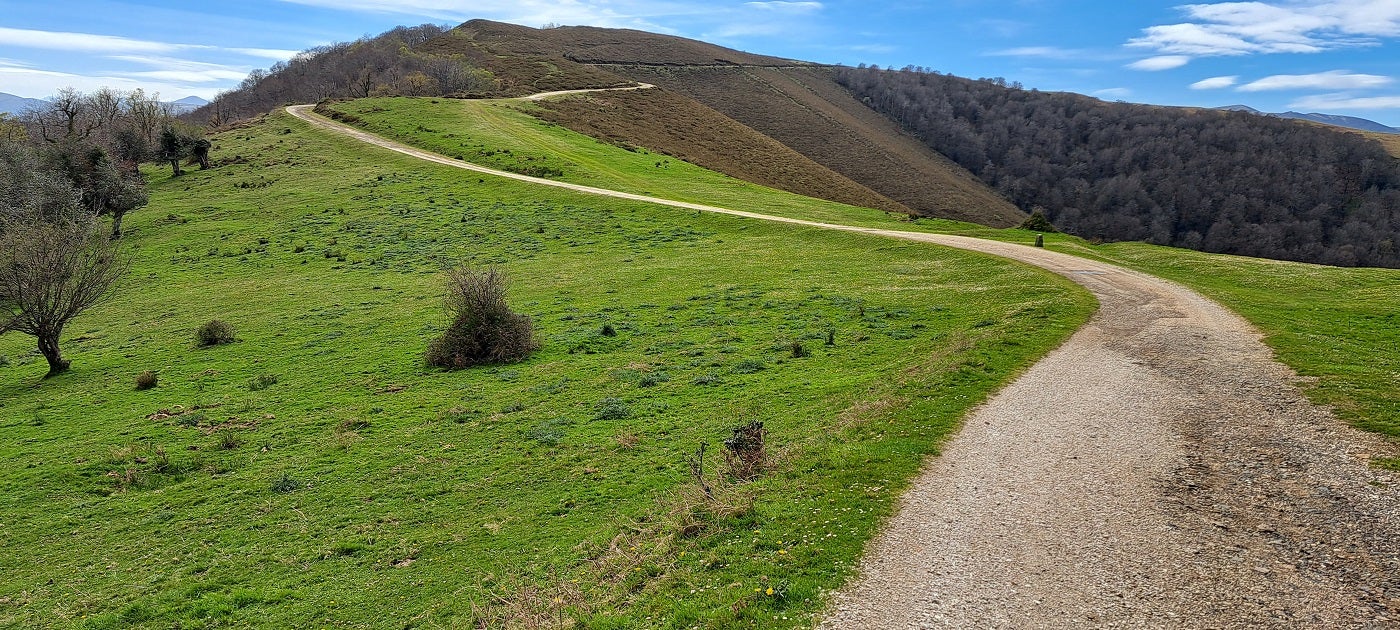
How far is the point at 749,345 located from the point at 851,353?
3847mm

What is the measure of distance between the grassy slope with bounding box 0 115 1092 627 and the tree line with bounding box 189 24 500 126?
6952 centimetres

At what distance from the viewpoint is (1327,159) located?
5920 inches

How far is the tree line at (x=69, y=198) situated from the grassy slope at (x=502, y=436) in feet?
9.35

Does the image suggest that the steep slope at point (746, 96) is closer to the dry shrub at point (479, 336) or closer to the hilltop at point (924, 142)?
the hilltop at point (924, 142)

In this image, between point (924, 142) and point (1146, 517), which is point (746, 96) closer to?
point (924, 142)

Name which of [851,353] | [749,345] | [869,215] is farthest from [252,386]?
[869,215]

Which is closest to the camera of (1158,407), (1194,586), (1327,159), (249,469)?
(1194,586)

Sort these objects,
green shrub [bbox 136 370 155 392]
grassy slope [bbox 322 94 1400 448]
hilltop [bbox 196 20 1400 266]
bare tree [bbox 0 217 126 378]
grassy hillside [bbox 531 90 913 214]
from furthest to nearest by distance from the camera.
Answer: hilltop [bbox 196 20 1400 266] → grassy hillside [bbox 531 90 913 214] → bare tree [bbox 0 217 126 378] → green shrub [bbox 136 370 155 392] → grassy slope [bbox 322 94 1400 448]

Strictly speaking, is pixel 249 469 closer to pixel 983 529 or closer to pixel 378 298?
pixel 983 529

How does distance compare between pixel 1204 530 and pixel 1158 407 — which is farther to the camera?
pixel 1158 407

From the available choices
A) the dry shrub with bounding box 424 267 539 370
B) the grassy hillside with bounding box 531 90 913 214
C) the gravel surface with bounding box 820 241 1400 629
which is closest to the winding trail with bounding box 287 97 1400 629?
the gravel surface with bounding box 820 241 1400 629

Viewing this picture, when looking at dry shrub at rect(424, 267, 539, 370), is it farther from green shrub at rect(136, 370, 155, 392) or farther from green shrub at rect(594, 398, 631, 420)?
green shrub at rect(136, 370, 155, 392)

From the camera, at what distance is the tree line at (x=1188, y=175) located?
127 m

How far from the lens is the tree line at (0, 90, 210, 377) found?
2686 cm
